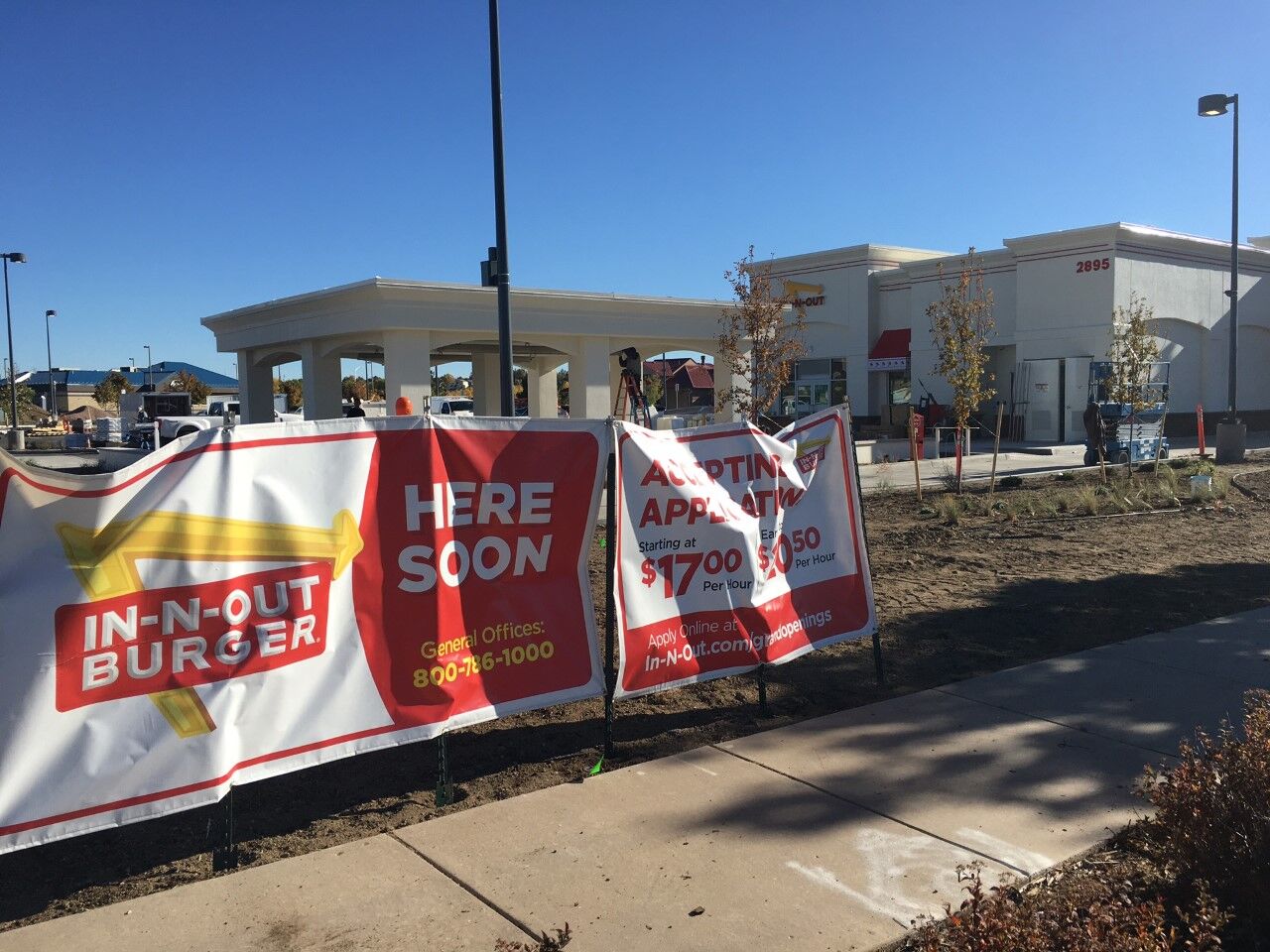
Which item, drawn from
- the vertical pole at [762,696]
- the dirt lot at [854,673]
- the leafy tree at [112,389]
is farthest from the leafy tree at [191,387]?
the vertical pole at [762,696]

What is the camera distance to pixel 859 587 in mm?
6727

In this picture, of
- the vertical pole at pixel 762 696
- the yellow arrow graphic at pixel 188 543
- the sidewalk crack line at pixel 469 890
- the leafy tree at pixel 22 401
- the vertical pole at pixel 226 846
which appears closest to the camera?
the sidewalk crack line at pixel 469 890

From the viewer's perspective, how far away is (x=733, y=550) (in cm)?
593

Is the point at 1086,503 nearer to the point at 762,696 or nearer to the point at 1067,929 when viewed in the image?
the point at 762,696

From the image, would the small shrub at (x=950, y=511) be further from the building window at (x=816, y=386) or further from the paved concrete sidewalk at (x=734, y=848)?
the building window at (x=816, y=386)

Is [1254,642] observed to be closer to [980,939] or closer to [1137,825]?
[1137,825]

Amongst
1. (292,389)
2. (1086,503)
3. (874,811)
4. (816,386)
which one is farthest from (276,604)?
(292,389)

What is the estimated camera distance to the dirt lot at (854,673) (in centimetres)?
438

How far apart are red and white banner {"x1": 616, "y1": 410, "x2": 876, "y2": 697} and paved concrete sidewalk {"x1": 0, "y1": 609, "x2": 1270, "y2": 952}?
21.8 inches

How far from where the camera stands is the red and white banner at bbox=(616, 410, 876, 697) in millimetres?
5516

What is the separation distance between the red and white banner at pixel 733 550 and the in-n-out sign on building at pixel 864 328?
18366 mm

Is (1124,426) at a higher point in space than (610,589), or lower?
higher

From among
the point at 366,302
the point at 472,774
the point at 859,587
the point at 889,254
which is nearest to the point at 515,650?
the point at 472,774

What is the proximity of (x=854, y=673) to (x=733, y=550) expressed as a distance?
66.6 inches
